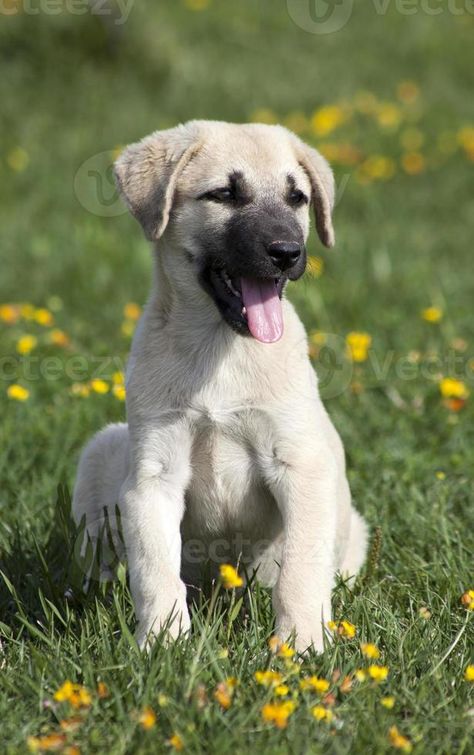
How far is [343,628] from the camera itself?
3.03 meters

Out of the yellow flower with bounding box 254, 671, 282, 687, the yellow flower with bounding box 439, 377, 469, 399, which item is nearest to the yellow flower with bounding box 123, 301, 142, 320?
the yellow flower with bounding box 439, 377, 469, 399

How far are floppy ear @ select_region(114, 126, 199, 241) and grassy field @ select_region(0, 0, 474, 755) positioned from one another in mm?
969

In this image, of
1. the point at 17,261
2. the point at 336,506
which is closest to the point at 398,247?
the point at 17,261

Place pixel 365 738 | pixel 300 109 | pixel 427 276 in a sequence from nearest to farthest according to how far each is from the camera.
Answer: pixel 365 738
pixel 427 276
pixel 300 109

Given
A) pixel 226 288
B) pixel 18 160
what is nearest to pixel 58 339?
pixel 226 288

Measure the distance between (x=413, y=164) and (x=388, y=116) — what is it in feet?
2.32

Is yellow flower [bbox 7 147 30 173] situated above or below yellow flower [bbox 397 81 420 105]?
below

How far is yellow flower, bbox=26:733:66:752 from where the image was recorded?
241cm

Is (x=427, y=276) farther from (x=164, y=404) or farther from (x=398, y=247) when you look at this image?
(x=164, y=404)

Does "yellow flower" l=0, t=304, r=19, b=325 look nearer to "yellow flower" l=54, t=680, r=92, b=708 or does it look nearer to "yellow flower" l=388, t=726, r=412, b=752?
"yellow flower" l=54, t=680, r=92, b=708

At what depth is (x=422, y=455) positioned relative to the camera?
4.55 metres

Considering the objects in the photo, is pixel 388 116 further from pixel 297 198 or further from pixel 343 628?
pixel 343 628

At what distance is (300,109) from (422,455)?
639 centimetres

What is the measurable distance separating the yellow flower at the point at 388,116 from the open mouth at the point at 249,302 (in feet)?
21.2
